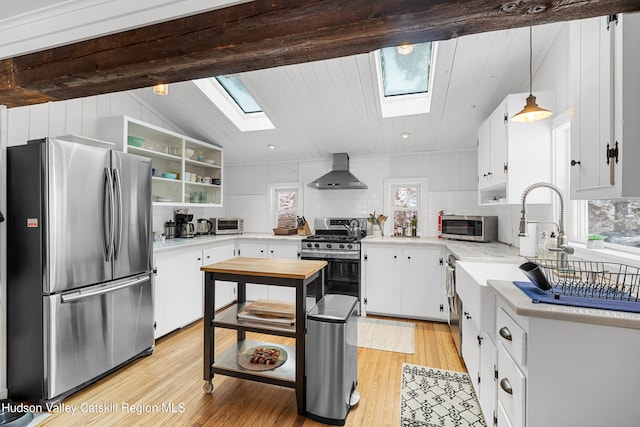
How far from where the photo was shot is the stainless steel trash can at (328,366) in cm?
182

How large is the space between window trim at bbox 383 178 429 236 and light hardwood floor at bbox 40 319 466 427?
1.77 meters

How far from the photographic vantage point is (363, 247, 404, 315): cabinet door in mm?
3590

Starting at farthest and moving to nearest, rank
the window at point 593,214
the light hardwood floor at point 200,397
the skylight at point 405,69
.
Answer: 1. the skylight at point 405,69
2. the light hardwood floor at point 200,397
3. the window at point 593,214

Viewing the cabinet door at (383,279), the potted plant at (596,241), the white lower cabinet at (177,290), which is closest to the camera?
the potted plant at (596,241)

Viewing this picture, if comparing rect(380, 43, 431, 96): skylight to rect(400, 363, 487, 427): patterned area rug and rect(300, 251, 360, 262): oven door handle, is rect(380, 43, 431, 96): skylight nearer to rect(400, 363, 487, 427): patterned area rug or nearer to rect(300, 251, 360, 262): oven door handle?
rect(300, 251, 360, 262): oven door handle

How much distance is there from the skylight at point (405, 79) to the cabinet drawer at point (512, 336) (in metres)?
2.19

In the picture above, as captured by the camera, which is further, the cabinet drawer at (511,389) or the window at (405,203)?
the window at (405,203)

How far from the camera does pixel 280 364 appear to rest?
6.98 ft

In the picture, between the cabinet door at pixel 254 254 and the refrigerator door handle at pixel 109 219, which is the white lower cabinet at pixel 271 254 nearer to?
the cabinet door at pixel 254 254

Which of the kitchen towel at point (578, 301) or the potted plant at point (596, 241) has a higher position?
the potted plant at point (596, 241)

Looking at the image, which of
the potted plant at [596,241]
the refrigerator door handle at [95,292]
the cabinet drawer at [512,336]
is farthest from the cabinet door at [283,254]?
the potted plant at [596,241]

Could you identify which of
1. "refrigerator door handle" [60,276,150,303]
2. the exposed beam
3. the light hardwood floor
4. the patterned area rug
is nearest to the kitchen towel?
the exposed beam

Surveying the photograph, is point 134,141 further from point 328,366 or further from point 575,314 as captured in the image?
point 575,314

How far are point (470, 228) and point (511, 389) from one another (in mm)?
2447
